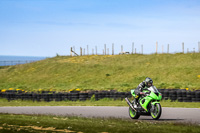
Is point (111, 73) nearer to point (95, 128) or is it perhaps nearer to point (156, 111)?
point (156, 111)

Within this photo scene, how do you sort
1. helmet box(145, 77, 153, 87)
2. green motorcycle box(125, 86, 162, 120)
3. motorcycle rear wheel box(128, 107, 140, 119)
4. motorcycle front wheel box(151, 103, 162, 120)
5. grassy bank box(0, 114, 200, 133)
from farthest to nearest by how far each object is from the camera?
motorcycle rear wheel box(128, 107, 140, 119), helmet box(145, 77, 153, 87), green motorcycle box(125, 86, 162, 120), motorcycle front wheel box(151, 103, 162, 120), grassy bank box(0, 114, 200, 133)

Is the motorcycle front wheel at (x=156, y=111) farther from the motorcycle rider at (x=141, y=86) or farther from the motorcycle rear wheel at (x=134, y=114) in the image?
the motorcycle rear wheel at (x=134, y=114)

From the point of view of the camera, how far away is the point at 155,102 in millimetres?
12211

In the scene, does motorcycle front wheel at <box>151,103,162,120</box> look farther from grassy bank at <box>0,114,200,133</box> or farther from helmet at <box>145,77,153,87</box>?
helmet at <box>145,77,153,87</box>

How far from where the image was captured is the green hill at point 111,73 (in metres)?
35.9

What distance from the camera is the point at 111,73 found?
4228 cm

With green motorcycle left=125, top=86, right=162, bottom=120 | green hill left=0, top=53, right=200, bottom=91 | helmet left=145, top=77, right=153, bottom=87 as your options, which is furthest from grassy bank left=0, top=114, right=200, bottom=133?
green hill left=0, top=53, right=200, bottom=91

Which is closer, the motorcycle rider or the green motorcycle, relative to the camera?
the green motorcycle

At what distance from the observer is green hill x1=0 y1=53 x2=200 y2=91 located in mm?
35906

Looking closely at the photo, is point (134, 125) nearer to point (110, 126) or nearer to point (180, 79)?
point (110, 126)

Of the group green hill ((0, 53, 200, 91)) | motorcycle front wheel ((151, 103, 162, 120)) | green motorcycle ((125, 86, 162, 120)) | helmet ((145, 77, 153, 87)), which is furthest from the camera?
green hill ((0, 53, 200, 91))

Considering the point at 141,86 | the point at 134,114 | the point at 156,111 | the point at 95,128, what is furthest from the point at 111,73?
the point at 95,128

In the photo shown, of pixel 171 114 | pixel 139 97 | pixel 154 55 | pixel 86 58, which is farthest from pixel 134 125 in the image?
Result: pixel 86 58

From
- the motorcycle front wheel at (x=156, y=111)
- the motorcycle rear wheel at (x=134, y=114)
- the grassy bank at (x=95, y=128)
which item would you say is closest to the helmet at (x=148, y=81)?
the motorcycle front wheel at (x=156, y=111)
